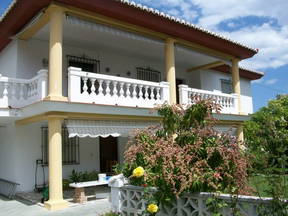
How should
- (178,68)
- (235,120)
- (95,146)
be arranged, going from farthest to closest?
1. (178,68)
2. (235,120)
3. (95,146)

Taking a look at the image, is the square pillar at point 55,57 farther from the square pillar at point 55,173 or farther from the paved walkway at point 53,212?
the paved walkway at point 53,212

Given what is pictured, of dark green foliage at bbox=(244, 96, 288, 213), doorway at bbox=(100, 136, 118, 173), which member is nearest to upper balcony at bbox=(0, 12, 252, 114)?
doorway at bbox=(100, 136, 118, 173)

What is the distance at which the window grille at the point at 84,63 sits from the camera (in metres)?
14.6

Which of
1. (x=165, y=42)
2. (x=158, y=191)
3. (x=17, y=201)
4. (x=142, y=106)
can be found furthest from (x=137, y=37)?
(x=158, y=191)

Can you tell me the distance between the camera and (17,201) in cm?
1146

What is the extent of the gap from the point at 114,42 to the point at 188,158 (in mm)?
10399

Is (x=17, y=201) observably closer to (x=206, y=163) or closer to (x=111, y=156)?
(x=111, y=156)

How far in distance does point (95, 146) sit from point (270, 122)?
11.6 metres

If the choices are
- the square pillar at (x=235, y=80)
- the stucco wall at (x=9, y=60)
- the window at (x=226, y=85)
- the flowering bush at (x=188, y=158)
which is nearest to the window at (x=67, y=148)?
the stucco wall at (x=9, y=60)

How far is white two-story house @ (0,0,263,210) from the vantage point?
34.0 feet

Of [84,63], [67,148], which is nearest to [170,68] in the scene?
[84,63]

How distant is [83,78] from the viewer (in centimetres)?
1091

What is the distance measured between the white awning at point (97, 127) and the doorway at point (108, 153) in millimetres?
3667

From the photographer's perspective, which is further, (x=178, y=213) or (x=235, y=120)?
(x=235, y=120)
